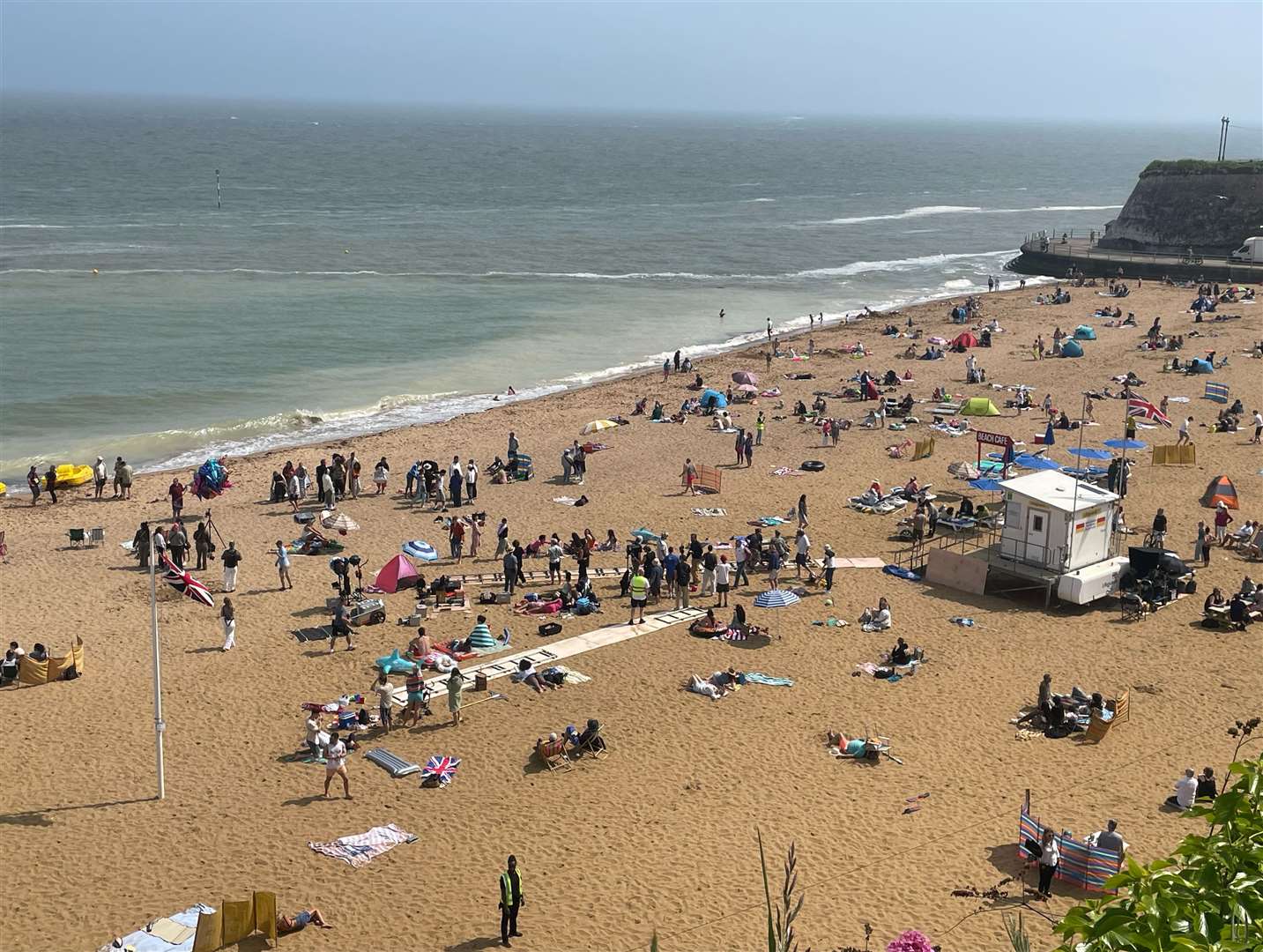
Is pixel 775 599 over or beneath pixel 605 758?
over

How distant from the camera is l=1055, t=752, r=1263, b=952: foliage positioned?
5.66m

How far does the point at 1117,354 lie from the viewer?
43375 millimetres

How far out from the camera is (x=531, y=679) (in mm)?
18766

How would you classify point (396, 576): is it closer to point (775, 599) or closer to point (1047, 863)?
point (775, 599)

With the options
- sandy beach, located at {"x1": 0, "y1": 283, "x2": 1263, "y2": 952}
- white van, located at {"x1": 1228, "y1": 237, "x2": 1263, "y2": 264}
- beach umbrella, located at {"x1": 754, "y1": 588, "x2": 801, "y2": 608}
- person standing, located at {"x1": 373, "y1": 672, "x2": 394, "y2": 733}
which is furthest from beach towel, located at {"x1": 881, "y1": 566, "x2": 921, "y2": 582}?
white van, located at {"x1": 1228, "y1": 237, "x2": 1263, "y2": 264}

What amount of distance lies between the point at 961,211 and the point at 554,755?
101 m

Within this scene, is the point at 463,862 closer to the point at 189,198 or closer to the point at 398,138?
the point at 189,198

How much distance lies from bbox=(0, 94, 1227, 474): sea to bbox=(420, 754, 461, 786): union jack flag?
20.5 metres

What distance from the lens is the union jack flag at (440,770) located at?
1596 cm

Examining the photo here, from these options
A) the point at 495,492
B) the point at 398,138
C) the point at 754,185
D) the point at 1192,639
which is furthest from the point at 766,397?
the point at 398,138

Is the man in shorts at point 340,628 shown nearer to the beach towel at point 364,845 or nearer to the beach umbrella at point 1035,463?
the beach towel at point 364,845

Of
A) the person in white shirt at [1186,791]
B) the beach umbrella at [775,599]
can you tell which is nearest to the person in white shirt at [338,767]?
the beach umbrella at [775,599]

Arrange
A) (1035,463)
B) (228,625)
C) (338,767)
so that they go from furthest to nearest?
(1035,463) < (228,625) < (338,767)

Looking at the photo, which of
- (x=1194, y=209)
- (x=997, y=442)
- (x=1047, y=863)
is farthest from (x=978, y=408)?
(x=1194, y=209)
